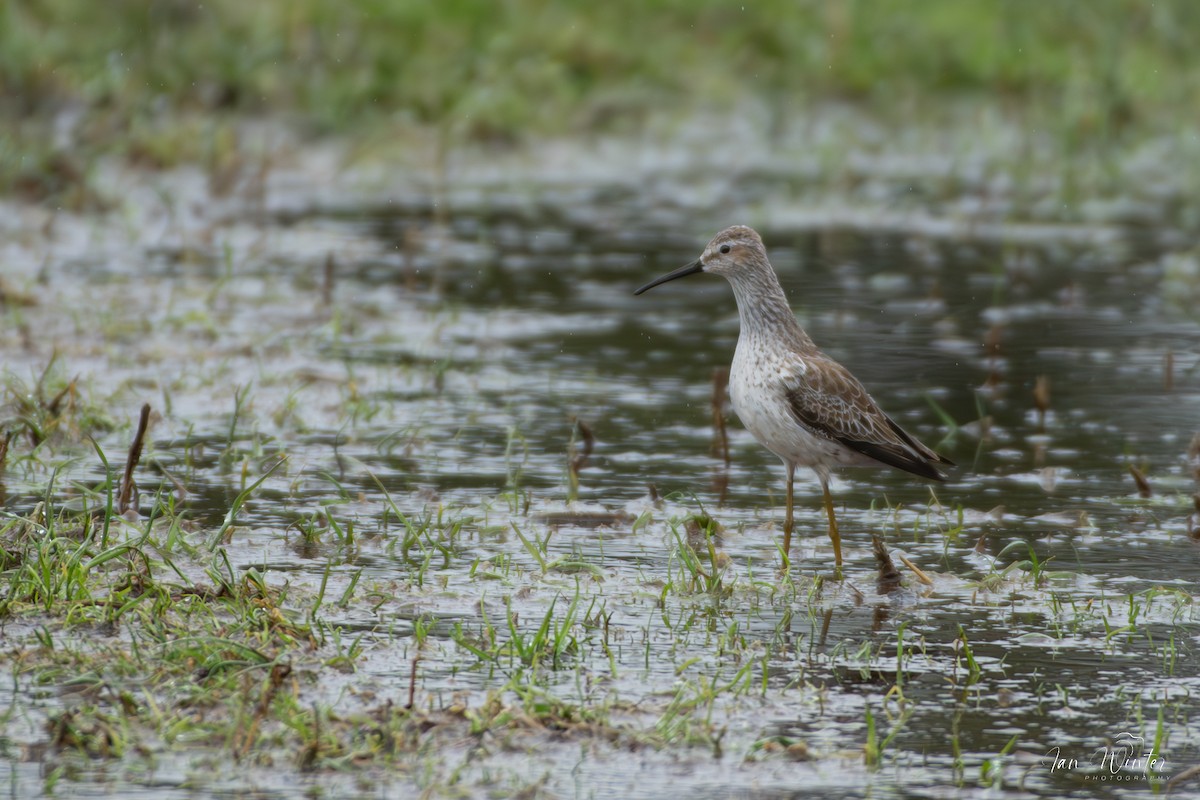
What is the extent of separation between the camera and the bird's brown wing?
21.6 ft

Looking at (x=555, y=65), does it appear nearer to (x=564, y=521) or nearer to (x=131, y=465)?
(x=564, y=521)

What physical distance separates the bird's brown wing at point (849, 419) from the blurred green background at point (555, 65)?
829 centimetres

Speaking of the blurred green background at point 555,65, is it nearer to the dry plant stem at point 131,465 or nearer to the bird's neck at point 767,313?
the dry plant stem at point 131,465

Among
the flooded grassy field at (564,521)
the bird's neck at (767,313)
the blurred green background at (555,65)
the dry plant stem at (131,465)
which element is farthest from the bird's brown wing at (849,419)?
the blurred green background at (555,65)

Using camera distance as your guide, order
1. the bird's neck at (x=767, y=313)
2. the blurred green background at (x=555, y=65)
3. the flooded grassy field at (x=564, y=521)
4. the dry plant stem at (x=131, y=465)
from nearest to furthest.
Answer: the flooded grassy field at (x=564, y=521)
the dry plant stem at (x=131, y=465)
the bird's neck at (x=767, y=313)
the blurred green background at (x=555, y=65)

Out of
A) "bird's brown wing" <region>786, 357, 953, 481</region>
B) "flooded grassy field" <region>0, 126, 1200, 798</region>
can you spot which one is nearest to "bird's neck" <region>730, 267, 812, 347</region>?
"bird's brown wing" <region>786, 357, 953, 481</region>

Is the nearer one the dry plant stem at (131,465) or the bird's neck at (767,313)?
the dry plant stem at (131,465)

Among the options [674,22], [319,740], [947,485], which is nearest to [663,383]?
[947,485]

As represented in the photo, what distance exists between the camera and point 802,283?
12039 mm

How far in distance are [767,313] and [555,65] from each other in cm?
1058

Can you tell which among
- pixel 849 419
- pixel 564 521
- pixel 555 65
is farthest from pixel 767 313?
pixel 555 65

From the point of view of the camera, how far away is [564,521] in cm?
694

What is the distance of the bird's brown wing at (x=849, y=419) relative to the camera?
21.6 ft

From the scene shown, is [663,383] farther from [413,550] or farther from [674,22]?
[674,22]
